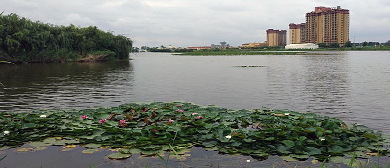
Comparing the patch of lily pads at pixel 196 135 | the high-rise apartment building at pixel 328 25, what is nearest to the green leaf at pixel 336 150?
the patch of lily pads at pixel 196 135

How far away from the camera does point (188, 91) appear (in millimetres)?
13812

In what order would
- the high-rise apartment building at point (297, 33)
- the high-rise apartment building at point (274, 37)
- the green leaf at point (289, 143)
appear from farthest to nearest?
the high-rise apartment building at point (274, 37)
the high-rise apartment building at point (297, 33)
the green leaf at point (289, 143)

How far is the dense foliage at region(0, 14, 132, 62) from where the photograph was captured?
36.0m

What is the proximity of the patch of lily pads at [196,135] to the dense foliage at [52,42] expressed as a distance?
97.5 ft

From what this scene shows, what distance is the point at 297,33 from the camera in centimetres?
16062

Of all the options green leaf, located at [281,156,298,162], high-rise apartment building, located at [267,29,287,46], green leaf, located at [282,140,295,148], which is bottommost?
green leaf, located at [281,156,298,162]

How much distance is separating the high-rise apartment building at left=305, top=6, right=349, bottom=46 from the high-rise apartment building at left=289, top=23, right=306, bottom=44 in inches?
527

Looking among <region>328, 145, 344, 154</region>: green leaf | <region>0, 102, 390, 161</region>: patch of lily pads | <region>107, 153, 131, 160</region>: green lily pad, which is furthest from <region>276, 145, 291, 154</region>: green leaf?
<region>107, 153, 131, 160</region>: green lily pad

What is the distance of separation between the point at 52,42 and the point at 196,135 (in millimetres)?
38716

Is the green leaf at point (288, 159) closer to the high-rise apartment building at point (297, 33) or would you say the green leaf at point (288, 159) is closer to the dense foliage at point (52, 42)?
the dense foliage at point (52, 42)

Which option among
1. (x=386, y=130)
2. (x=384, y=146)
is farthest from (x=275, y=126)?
(x=386, y=130)

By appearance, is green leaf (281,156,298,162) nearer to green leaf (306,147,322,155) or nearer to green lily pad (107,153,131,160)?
green leaf (306,147,322,155)

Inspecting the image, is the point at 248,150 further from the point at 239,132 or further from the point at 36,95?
the point at 36,95

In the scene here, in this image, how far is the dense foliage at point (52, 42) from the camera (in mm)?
35969
